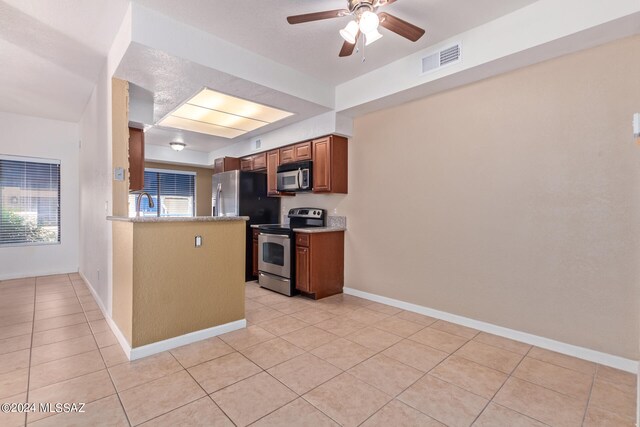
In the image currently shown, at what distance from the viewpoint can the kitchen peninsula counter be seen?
2.37 m

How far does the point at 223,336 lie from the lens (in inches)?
109

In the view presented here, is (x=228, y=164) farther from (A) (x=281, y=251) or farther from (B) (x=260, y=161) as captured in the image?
(A) (x=281, y=251)

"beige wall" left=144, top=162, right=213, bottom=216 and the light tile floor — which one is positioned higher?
"beige wall" left=144, top=162, right=213, bottom=216

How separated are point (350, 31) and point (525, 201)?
6.87ft

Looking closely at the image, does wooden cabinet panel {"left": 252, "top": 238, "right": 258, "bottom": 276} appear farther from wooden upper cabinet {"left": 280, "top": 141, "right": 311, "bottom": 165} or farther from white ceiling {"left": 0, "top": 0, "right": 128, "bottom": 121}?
white ceiling {"left": 0, "top": 0, "right": 128, "bottom": 121}

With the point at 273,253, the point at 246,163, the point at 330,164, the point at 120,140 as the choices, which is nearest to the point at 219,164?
the point at 246,163

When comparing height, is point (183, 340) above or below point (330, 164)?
below

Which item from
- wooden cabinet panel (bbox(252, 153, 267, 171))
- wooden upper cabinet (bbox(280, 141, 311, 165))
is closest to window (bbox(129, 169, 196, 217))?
wooden cabinet panel (bbox(252, 153, 267, 171))

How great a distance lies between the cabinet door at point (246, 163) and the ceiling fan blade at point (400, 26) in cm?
397

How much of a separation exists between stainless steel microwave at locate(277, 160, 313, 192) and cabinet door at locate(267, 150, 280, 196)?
21cm

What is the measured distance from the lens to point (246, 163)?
5828 mm

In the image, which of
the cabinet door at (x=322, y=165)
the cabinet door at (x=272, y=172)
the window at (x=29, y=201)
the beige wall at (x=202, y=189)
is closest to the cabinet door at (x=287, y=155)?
the cabinet door at (x=272, y=172)

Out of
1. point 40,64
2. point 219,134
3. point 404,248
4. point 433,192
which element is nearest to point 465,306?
point 404,248

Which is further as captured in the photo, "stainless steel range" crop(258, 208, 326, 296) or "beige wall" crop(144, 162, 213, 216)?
"beige wall" crop(144, 162, 213, 216)
